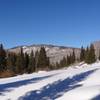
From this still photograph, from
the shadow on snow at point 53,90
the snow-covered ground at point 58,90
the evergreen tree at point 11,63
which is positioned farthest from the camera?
the evergreen tree at point 11,63

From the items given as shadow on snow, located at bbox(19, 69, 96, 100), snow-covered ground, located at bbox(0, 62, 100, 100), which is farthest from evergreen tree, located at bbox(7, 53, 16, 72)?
shadow on snow, located at bbox(19, 69, 96, 100)

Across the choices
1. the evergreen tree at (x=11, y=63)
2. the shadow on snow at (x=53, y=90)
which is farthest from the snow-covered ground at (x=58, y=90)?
the evergreen tree at (x=11, y=63)

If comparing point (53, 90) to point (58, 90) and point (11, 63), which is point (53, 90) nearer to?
point (58, 90)

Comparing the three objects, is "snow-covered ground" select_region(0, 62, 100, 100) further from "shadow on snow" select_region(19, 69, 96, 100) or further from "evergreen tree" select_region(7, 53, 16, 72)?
"evergreen tree" select_region(7, 53, 16, 72)

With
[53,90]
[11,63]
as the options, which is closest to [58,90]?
[53,90]

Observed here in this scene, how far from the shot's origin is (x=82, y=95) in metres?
11.4

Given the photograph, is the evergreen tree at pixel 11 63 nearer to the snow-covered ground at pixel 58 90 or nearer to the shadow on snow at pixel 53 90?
the snow-covered ground at pixel 58 90

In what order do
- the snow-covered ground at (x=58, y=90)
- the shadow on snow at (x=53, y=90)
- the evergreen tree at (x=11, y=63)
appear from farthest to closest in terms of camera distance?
the evergreen tree at (x=11, y=63) < the shadow on snow at (x=53, y=90) < the snow-covered ground at (x=58, y=90)

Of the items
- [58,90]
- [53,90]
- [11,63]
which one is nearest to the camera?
[58,90]

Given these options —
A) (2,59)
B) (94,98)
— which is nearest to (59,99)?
(94,98)

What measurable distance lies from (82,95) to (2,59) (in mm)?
74000

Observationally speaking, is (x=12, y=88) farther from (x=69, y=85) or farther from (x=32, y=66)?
(x=32, y=66)

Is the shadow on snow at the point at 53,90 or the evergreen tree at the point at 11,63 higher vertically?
the shadow on snow at the point at 53,90

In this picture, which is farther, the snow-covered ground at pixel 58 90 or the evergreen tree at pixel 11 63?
the evergreen tree at pixel 11 63
